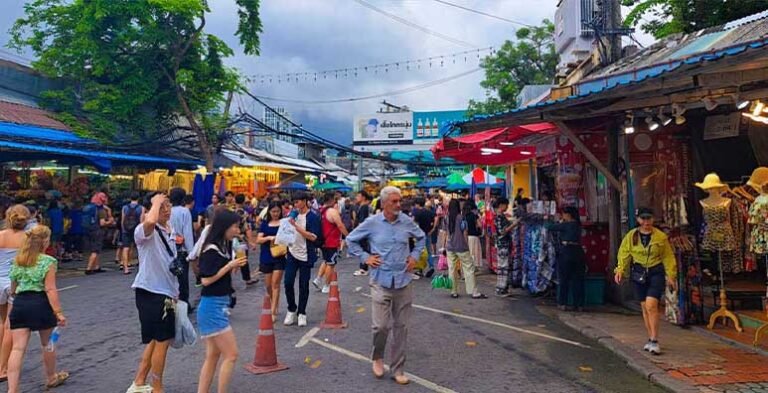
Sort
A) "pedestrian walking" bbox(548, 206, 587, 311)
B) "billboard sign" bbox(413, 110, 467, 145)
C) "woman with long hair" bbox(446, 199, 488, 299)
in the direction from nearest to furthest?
"pedestrian walking" bbox(548, 206, 587, 311)
"woman with long hair" bbox(446, 199, 488, 299)
"billboard sign" bbox(413, 110, 467, 145)

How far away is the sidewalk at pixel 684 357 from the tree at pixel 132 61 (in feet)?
52.0

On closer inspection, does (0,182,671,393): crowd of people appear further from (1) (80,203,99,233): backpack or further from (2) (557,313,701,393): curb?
(1) (80,203,99,233): backpack

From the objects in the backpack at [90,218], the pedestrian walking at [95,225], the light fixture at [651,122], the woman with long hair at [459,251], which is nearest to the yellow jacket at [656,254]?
the light fixture at [651,122]

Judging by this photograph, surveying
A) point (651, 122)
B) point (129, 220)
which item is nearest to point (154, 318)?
point (651, 122)

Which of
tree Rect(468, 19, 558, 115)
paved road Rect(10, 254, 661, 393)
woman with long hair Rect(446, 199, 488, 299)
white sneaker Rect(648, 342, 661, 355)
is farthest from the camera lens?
tree Rect(468, 19, 558, 115)

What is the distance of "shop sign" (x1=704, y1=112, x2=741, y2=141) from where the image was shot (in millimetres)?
8102

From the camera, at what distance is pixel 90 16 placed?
17.5m

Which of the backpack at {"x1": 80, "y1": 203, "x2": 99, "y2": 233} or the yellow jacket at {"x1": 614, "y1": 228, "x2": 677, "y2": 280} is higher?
the backpack at {"x1": 80, "y1": 203, "x2": 99, "y2": 233}

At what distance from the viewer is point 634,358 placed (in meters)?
5.76

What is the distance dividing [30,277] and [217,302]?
1.81 m

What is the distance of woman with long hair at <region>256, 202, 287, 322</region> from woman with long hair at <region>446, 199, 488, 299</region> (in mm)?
3314

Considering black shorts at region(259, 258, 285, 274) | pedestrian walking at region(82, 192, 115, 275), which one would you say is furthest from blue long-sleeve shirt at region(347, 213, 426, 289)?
pedestrian walking at region(82, 192, 115, 275)

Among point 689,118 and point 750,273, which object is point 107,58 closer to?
point 689,118

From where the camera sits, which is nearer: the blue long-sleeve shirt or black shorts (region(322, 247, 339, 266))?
the blue long-sleeve shirt
